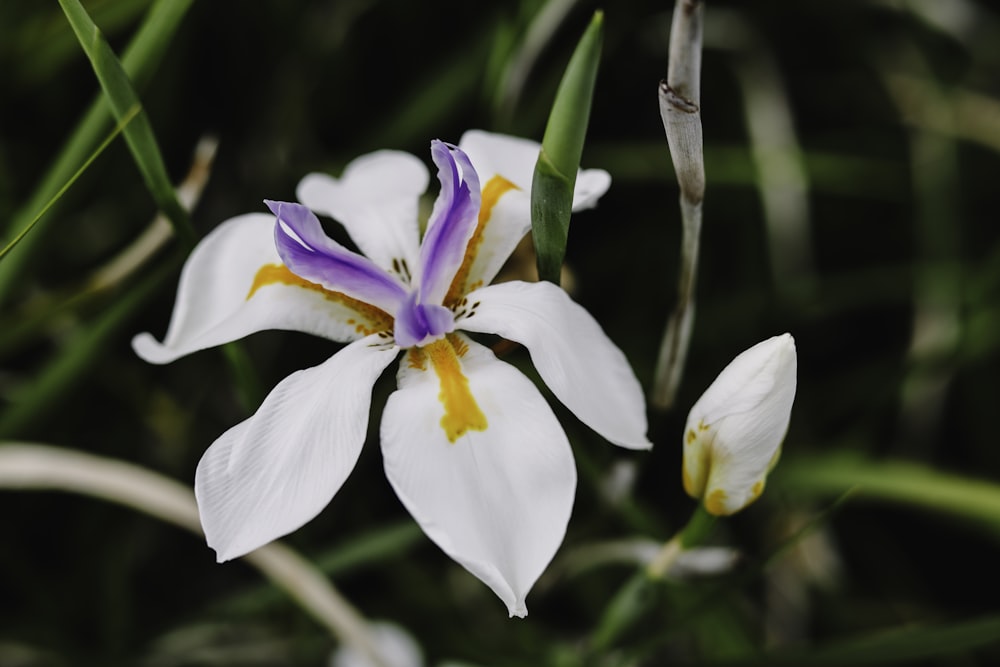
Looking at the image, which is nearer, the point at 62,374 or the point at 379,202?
the point at 379,202

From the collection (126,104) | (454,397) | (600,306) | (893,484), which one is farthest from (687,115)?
(600,306)

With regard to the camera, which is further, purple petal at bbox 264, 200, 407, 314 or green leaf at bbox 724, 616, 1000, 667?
green leaf at bbox 724, 616, 1000, 667

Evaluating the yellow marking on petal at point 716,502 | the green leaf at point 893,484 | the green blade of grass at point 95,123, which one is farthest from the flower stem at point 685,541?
the green blade of grass at point 95,123

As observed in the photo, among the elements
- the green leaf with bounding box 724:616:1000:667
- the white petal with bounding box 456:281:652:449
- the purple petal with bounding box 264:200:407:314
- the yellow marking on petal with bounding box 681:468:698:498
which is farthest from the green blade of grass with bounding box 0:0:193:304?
the green leaf with bounding box 724:616:1000:667

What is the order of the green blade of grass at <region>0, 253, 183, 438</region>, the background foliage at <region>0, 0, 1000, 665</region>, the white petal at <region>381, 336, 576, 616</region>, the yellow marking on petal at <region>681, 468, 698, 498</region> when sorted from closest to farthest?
the white petal at <region>381, 336, 576, 616</region> < the yellow marking on petal at <region>681, 468, 698, 498</region> < the green blade of grass at <region>0, 253, 183, 438</region> < the background foliage at <region>0, 0, 1000, 665</region>

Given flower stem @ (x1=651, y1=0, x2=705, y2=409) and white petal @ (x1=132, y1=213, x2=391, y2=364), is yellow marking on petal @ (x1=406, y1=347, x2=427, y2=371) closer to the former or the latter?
white petal @ (x1=132, y1=213, x2=391, y2=364)

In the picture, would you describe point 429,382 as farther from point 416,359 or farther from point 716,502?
point 716,502

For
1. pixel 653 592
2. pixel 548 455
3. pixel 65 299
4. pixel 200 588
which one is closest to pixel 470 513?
pixel 548 455

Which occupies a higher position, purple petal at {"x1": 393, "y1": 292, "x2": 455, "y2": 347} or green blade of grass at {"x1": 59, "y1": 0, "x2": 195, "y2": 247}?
green blade of grass at {"x1": 59, "y1": 0, "x2": 195, "y2": 247}
